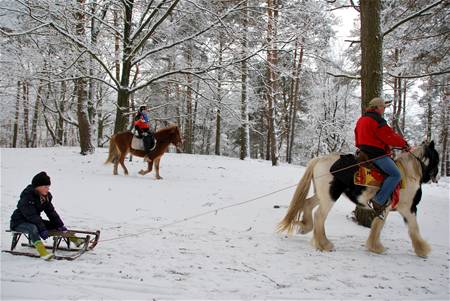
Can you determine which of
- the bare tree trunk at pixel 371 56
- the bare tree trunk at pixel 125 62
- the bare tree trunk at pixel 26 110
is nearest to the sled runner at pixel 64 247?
the bare tree trunk at pixel 371 56

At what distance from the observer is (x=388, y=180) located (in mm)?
5211

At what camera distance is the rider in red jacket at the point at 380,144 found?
17.1 ft

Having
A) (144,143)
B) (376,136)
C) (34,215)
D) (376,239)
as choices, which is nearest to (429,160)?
(376,136)

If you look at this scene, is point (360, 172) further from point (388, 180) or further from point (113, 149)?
point (113, 149)

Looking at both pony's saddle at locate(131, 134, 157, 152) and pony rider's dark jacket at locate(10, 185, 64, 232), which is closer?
pony rider's dark jacket at locate(10, 185, 64, 232)

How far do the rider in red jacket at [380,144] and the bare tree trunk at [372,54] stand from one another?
1.71m

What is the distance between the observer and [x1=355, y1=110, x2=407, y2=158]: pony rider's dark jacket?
531cm

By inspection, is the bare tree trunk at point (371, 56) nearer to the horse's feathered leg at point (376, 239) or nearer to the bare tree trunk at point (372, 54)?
the bare tree trunk at point (372, 54)

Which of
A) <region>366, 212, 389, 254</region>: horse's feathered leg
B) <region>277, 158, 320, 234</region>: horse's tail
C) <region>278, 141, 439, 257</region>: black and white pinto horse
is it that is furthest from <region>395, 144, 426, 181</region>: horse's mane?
<region>277, 158, 320, 234</region>: horse's tail

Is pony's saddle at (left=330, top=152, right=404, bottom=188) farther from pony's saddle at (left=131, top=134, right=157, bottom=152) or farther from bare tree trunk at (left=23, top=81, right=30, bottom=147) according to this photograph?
bare tree trunk at (left=23, top=81, right=30, bottom=147)

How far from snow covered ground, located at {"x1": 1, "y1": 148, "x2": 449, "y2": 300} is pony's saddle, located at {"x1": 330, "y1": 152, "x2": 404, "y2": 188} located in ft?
3.68

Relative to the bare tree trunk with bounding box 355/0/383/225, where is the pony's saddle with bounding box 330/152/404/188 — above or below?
below

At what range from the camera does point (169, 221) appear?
6965mm

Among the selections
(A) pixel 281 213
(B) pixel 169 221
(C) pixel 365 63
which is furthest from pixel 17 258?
(C) pixel 365 63
